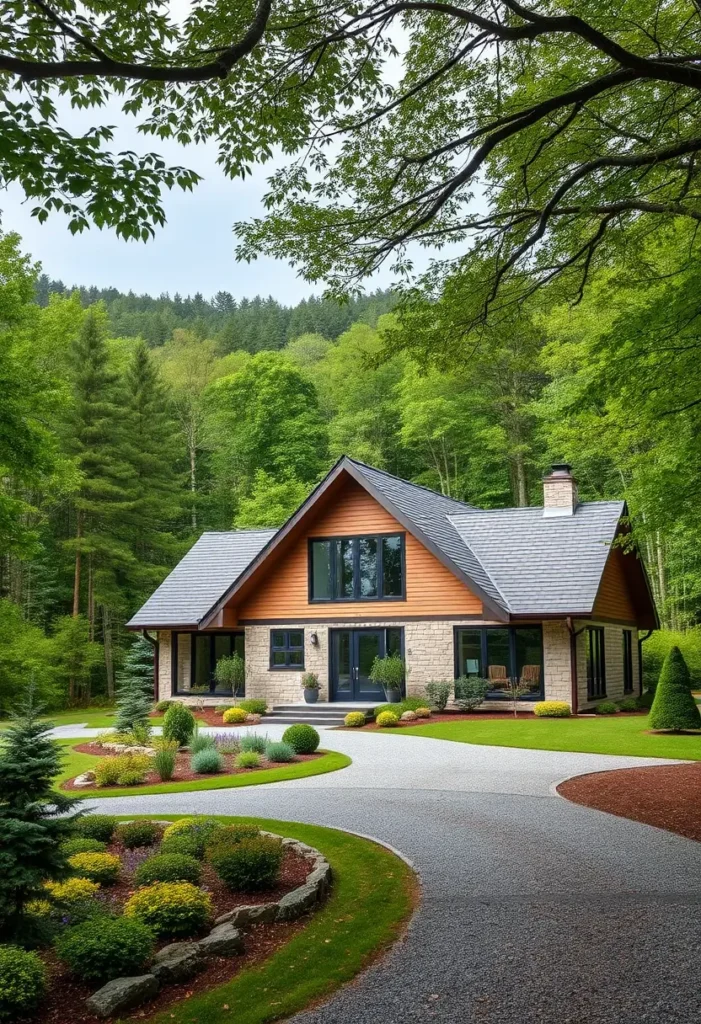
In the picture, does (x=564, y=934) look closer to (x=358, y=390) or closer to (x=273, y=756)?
(x=273, y=756)

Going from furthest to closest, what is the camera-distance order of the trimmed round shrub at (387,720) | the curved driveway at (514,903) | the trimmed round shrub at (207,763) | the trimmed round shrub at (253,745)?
1. the trimmed round shrub at (387,720)
2. the trimmed round shrub at (253,745)
3. the trimmed round shrub at (207,763)
4. the curved driveway at (514,903)

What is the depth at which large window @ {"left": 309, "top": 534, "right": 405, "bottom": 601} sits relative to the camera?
24500 millimetres

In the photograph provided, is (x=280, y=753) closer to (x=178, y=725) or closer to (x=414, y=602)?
(x=178, y=725)

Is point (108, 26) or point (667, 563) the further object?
point (667, 563)

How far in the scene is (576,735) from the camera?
17.9m

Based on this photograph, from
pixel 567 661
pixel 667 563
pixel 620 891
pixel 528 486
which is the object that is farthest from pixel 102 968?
pixel 528 486

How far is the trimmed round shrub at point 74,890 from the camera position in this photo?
670 cm

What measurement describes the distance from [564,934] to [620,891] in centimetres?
128

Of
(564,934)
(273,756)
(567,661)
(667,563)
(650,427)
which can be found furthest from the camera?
(667,563)

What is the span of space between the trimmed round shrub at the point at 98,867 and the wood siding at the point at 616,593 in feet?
56.3

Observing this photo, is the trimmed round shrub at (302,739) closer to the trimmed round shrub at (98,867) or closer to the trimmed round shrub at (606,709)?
the trimmed round shrub at (98,867)

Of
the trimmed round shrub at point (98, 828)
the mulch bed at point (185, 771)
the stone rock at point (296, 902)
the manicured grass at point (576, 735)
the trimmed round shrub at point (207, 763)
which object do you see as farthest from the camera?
the manicured grass at point (576, 735)

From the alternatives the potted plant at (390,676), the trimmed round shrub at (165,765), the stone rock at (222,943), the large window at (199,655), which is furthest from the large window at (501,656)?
the stone rock at (222,943)

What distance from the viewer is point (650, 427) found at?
42.0 ft
